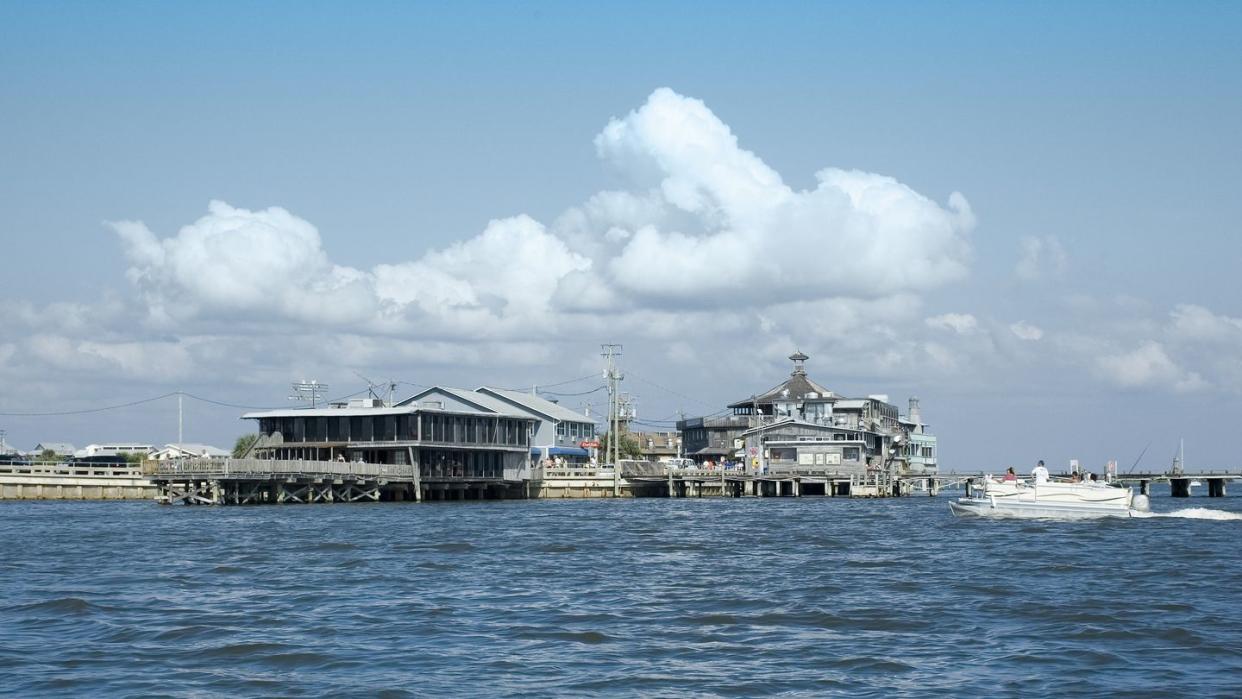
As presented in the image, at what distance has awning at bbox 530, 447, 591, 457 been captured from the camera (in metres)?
119

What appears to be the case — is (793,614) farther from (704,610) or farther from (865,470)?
(865,470)

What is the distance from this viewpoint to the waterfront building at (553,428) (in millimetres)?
117875

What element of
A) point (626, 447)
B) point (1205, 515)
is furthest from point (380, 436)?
point (626, 447)

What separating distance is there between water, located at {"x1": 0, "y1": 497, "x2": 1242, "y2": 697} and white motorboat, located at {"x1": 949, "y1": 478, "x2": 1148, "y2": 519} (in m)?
10.8

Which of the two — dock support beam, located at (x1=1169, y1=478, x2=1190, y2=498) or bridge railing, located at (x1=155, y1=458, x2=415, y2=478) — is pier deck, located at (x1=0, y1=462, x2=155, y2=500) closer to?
bridge railing, located at (x1=155, y1=458, x2=415, y2=478)

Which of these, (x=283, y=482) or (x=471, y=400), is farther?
(x=471, y=400)

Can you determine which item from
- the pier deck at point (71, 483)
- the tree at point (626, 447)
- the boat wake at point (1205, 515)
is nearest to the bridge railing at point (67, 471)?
the pier deck at point (71, 483)

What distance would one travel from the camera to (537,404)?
123438mm

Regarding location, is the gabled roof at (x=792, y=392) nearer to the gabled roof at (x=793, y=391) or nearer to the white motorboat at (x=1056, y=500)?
the gabled roof at (x=793, y=391)

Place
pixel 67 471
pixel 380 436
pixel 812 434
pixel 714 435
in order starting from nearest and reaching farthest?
pixel 380 436 < pixel 67 471 < pixel 812 434 < pixel 714 435

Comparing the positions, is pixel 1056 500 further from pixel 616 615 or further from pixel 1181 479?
pixel 1181 479

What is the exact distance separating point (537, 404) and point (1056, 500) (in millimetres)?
66374

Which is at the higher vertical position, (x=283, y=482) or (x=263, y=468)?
(x=263, y=468)

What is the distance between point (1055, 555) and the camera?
4181 cm
